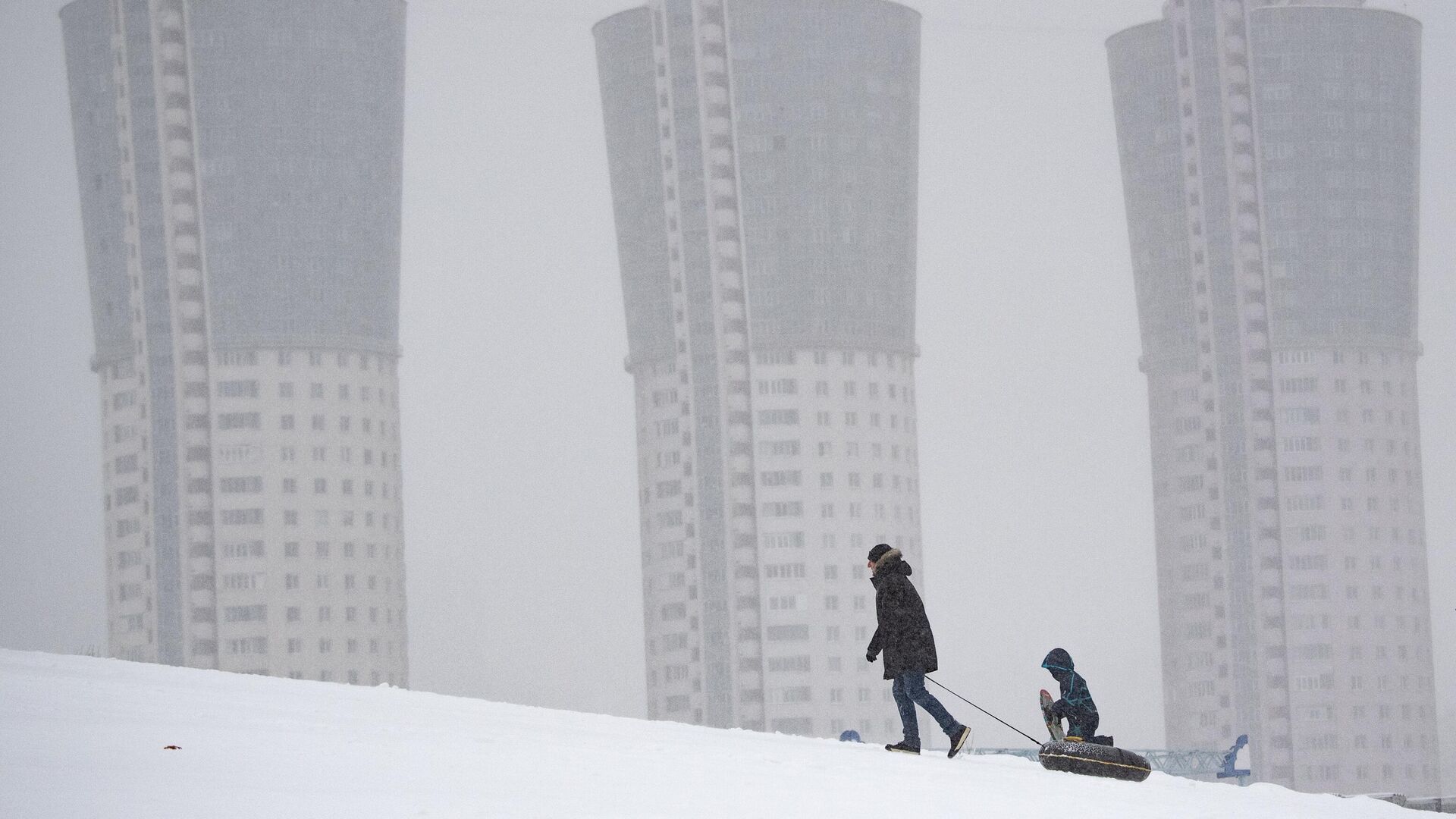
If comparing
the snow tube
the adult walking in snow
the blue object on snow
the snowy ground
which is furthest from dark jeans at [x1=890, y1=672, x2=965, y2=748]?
the blue object on snow

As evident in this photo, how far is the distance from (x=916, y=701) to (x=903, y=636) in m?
0.90

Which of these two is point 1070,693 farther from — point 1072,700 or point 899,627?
point 899,627

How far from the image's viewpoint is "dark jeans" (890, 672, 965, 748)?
80.8 ft

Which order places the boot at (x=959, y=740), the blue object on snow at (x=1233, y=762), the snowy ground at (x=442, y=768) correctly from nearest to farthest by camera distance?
the snowy ground at (x=442, y=768) → the boot at (x=959, y=740) → the blue object on snow at (x=1233, y=762)

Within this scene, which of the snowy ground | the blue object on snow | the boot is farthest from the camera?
the blue object on snow

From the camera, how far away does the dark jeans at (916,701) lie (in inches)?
969

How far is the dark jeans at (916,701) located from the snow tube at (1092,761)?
3.65 ft

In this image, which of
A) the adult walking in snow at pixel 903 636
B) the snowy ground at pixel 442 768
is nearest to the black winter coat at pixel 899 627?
the adult walking in snow at pixel 903 636

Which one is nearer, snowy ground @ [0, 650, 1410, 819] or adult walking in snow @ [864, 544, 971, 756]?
snowy ground @ [0, 650, 1410, 819]

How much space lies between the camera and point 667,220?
19388cm

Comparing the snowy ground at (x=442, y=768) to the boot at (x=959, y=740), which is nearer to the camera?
the snowy ground at (x=442, y=768)

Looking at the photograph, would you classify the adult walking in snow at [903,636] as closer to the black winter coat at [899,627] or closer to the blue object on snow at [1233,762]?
the black winter coat at [899,627]

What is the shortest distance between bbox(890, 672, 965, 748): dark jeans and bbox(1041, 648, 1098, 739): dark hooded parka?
1.21 m

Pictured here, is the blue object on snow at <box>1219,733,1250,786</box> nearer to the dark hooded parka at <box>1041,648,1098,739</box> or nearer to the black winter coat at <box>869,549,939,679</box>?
the dark hooded parka at <box>1041,648,1098,739</box>
